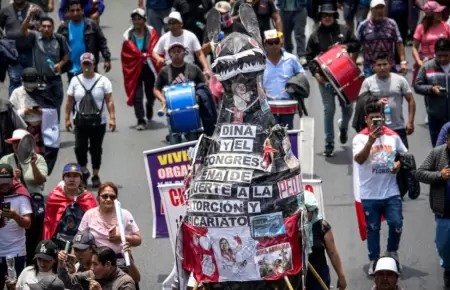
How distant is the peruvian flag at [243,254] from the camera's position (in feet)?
37.9

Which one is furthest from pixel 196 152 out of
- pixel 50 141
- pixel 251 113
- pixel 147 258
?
pixel 50 141

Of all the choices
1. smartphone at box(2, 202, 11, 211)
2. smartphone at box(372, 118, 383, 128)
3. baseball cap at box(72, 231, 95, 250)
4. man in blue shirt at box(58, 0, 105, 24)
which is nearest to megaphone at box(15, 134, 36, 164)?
smartphone at box(2, 202, 11, 211)

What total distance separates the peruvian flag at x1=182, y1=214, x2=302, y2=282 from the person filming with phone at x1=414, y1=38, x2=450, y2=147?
6.38 meters

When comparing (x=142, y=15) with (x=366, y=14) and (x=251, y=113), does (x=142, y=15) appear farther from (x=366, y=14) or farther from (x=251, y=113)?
(x=251, y=113)

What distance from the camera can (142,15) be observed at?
20.8 meters

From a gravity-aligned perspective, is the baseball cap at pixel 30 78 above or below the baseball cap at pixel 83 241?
above

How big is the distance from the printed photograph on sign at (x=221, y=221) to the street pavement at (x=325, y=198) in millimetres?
4366

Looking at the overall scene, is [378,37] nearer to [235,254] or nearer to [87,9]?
[87,9]

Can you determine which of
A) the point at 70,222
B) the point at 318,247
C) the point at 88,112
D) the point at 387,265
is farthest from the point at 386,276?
the point at 88,112

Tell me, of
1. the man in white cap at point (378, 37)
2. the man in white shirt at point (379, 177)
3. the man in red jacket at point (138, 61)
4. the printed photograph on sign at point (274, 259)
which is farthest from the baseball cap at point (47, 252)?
the man in white cap at point (378, 37)

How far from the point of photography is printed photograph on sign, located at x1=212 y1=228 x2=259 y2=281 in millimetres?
A: 11543

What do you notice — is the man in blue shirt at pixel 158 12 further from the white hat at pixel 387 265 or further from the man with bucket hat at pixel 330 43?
the white hat at pixel 387 265

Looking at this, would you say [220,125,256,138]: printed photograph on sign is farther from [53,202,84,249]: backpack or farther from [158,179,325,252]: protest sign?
[53,202,84,249]: backpack

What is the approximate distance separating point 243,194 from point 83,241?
107 inches
